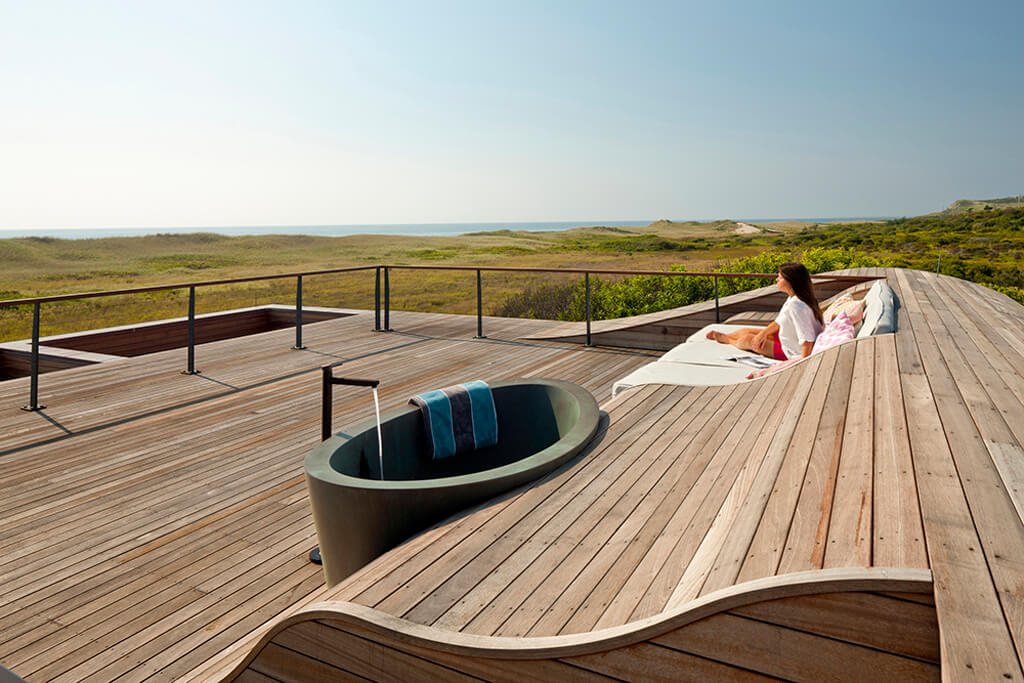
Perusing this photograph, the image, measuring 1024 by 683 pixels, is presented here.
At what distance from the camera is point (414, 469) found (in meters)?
2.59

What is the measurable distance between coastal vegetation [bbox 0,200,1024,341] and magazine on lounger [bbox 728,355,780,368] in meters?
4.42

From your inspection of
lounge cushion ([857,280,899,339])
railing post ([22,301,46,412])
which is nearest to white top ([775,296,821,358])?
→ lounge cushion ([857,280,899,339])

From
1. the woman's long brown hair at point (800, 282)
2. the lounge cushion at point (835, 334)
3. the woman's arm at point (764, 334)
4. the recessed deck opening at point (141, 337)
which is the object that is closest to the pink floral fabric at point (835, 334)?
the lounge cushion at point (835, 334)

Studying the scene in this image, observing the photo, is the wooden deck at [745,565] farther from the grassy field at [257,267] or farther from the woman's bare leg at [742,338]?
the grassy field at [257,267]

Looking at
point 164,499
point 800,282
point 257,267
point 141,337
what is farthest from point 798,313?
point 257,267

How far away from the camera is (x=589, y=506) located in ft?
6.11

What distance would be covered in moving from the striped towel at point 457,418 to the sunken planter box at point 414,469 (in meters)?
0.05

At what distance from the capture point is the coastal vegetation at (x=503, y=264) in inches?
391

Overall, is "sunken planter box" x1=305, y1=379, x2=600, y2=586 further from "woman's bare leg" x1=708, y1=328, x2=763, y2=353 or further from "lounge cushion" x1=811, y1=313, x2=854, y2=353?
"woman's bare leg" x1=708, y1=328, x2=763, y2=353

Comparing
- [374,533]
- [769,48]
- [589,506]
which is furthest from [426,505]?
[769,48]

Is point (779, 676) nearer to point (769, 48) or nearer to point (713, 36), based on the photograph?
point (713, 36)

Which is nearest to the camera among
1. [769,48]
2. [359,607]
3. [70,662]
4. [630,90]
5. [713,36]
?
[359,607]

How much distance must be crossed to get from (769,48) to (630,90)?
5.47 meters

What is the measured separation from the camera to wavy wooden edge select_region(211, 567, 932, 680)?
0.98 meters
